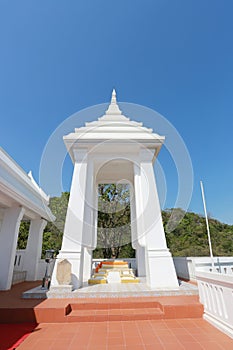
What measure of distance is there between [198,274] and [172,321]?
102cm

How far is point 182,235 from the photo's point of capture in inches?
814

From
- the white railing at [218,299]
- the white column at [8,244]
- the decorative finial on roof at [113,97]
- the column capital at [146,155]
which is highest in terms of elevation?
the decorative finial on roof at [113,97]

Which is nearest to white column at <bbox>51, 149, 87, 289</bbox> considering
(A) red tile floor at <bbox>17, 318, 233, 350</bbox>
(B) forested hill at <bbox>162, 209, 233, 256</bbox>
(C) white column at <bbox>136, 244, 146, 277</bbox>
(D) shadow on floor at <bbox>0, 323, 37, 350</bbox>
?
(D) shadow on floor at <bbox>0, 323, 37, 350</bbox>

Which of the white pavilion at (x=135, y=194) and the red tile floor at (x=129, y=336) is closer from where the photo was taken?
the red tile floor at (x=129, y=336)

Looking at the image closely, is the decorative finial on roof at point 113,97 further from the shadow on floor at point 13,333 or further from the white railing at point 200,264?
the shadow on floor at point 13,333

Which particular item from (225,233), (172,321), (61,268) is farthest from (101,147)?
(225,233)

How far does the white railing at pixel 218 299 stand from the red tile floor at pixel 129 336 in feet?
0.42

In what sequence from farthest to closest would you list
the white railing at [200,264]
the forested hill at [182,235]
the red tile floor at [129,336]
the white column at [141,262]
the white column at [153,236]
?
the forested hill at [182,235] < the white column at [141,262] < the white railing at [200,264] < the white column at [153,236] < the red tile floor at [129,336]

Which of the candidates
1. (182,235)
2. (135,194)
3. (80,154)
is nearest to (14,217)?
(80,154)

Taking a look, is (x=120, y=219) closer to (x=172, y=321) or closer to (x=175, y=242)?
(x=175, y=242)

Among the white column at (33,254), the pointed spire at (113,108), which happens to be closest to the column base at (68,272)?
the white column at (33,254)

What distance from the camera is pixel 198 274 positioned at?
380 centimetres

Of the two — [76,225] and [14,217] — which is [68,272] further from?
[14,217]

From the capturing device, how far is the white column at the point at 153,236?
4766 mm
